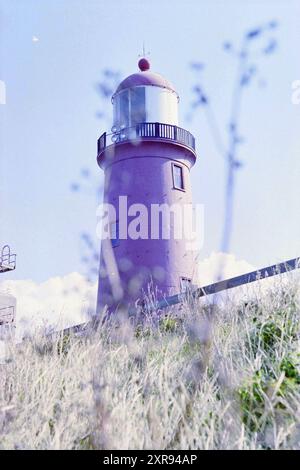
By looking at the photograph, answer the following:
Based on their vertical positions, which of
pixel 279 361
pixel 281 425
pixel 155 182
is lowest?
pixel 281 425

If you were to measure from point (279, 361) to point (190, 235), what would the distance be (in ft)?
23.5

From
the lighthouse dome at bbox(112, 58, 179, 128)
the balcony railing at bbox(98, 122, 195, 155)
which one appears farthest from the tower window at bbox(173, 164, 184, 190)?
the lighthouse dome at bbox(112, 58, 179, 128)

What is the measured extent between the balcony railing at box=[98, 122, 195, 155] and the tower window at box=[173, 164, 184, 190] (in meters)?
0.49

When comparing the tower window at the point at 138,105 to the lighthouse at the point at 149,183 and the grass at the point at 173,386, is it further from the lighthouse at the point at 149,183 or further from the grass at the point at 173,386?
the grass at the point at 173,386

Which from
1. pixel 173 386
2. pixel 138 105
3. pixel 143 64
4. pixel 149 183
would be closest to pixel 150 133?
pixel 138 105

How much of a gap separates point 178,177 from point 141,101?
1.58 m

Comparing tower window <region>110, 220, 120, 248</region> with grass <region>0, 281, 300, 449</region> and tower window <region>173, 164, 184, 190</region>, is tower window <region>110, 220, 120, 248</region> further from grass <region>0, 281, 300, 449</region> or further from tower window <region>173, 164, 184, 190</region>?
grass <region>0, 281, 300, 449</region>

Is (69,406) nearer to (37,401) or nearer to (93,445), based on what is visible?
(37,401)

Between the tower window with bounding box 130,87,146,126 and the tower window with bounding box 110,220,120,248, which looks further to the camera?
the tower window with bounding box 130,87,146,126

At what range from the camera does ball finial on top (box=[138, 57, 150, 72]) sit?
39.1 ft

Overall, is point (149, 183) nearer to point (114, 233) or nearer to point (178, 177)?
point (178, 177)
